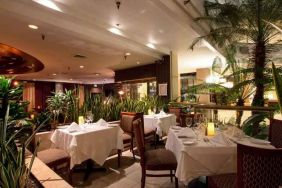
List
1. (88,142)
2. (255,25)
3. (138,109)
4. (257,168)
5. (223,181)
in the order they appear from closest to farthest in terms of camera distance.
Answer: (257,168) < (223,181) < (88,142) < (255,25) < (138,109)

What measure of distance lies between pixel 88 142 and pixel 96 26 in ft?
8.34

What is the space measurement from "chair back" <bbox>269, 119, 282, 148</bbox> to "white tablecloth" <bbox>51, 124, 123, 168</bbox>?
234 cm

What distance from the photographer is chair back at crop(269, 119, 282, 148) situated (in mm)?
2411

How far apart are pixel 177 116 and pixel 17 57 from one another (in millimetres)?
5254

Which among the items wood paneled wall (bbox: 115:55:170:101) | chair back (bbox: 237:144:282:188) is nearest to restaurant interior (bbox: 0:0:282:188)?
chair back (bbox: 237:144:282:188)

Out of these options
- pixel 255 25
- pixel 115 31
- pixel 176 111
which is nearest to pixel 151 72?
pixel 176 111

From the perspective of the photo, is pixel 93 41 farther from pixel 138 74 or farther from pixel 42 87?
pixel 42 87

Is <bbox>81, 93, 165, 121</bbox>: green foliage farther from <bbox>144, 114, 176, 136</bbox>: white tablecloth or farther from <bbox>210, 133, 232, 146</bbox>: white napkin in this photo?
<bbox>210, 133, 232, 146</bbox>: white napkin

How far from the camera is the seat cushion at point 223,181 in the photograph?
5.60 feet

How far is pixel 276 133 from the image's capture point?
2492 millimetres

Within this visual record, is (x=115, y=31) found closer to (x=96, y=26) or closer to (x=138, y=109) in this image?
(x=96, y=26)

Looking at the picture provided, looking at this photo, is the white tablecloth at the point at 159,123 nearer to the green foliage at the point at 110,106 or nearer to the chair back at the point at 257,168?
the green foliage at the point at 110,106

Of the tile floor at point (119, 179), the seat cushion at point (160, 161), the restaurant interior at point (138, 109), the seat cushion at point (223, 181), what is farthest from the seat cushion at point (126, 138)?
the seat cushion at point (223, 181)

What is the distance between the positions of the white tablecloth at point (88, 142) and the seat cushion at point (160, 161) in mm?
926
